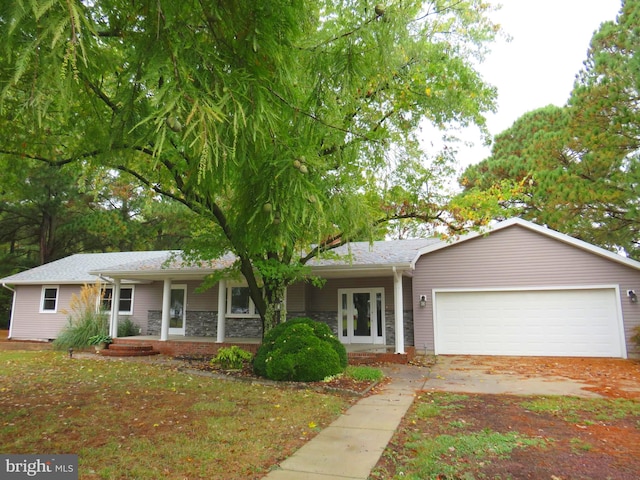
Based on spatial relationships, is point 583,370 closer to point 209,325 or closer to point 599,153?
point 599,153

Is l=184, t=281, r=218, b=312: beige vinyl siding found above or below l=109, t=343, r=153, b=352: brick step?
above

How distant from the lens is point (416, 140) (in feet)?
30.8

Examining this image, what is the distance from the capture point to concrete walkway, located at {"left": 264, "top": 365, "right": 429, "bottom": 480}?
3.76 m

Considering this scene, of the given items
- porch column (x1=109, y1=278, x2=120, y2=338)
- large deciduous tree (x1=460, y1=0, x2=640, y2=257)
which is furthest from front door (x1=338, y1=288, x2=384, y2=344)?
porch column (x1=109, y1=278, x2=120, y2=338)

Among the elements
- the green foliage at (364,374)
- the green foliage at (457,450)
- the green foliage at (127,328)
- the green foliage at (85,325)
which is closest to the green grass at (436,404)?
the green foliage at (457,450)

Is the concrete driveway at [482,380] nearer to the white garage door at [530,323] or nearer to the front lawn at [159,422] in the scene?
the white garage door at [530,323]

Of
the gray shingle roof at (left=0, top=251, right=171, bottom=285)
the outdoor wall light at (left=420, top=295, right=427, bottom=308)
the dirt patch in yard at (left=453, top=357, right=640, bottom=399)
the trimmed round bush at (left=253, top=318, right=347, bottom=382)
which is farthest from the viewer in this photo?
the gray shingle roof at (left=0, top=251, right=171, bottom=285)

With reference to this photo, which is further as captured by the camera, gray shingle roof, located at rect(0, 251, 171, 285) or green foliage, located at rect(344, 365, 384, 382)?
gray shingle roof, located at rect(0, 251, 171, 285)

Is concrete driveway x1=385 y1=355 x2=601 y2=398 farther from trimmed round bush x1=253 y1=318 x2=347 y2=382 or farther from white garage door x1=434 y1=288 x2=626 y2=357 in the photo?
trimmed round bush x1=253 y1=318 x2=347 y2=382

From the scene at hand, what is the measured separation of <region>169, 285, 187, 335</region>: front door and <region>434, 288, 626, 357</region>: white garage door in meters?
8.96

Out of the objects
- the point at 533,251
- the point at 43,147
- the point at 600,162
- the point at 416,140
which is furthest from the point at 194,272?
the point at 600,162

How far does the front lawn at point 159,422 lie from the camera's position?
3934 millimetres

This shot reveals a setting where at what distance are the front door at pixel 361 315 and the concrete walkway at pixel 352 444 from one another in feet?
20.1

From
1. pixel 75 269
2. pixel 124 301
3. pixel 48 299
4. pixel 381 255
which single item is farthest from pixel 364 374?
pixel 48 299
